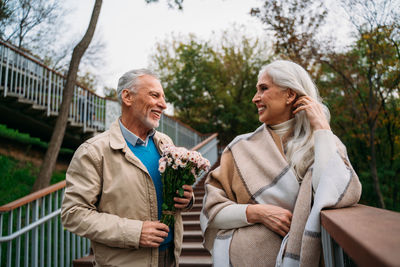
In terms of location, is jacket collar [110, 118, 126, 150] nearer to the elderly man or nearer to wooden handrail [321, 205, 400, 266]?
the elderly man

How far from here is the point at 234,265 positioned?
4.71 ft

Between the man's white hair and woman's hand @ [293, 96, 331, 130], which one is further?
the man's white hair

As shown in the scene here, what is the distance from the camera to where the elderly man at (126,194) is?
4.99 ft

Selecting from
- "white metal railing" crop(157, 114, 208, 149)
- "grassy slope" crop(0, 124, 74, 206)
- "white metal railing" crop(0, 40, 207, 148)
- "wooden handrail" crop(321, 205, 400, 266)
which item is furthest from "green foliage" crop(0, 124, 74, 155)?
"wooden handrail" crop(321, 205, 400, 266)

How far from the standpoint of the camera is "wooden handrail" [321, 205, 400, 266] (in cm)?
48

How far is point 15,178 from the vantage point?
711 centimetres

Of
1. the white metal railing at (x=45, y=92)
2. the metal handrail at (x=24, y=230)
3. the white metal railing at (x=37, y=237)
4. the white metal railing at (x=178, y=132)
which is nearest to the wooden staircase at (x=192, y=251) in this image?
the white metal railing at (x=37, y=237)

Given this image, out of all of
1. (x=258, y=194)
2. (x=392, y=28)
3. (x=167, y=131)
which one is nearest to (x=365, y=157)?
(x=392, y=28)

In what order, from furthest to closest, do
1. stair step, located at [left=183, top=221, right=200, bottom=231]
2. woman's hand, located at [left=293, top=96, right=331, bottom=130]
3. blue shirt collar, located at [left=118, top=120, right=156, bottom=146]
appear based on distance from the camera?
stair step, located at [left=183, top=221, right=200, bottom=231] → blue shirt collar, located at [left=118, top=120, right=156, bottom=146] → woman's hand, located at [left=293, top=96, right=331, bottom=130]

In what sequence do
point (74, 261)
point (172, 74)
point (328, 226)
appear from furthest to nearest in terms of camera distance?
point (172, 74) < point (74, 261) < point (328, 226)

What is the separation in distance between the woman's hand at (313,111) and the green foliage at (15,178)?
6342mm

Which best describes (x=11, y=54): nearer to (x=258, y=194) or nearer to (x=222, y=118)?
→ (x=258, y=194)

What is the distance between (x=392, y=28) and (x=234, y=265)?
6.90 meters

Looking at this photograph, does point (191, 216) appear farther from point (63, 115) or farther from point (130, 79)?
point (130, 79)
